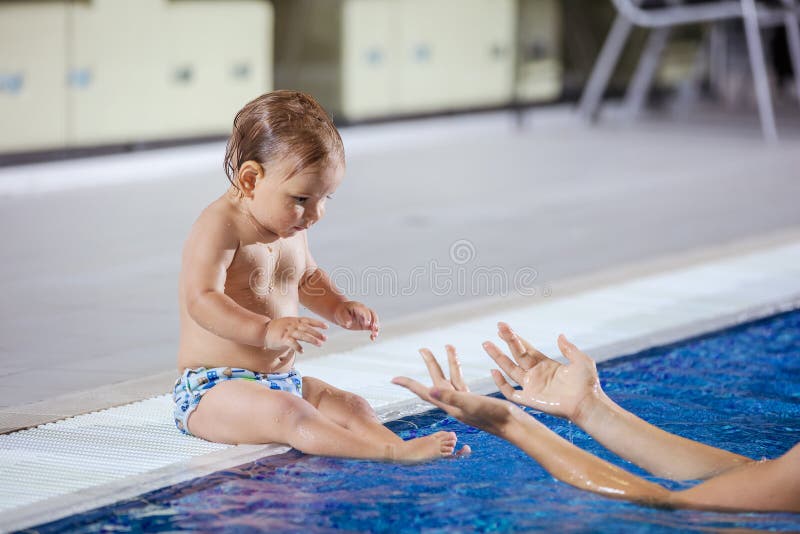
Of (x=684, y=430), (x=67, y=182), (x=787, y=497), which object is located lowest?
(x=67, y=182)

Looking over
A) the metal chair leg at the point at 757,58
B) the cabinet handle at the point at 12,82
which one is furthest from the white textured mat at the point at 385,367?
the metal chair leg at the point at 757,58

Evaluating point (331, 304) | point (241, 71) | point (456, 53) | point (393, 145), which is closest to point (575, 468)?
point (331, 304)

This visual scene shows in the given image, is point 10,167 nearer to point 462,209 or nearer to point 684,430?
point 462,209

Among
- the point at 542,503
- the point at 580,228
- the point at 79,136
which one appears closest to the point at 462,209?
the point at 580,228

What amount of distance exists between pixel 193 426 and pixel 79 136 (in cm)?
470

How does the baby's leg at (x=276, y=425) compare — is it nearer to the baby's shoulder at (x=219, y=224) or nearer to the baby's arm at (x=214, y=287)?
the baby's arm at (x=214, y=287)

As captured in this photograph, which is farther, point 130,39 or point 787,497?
point 130,39

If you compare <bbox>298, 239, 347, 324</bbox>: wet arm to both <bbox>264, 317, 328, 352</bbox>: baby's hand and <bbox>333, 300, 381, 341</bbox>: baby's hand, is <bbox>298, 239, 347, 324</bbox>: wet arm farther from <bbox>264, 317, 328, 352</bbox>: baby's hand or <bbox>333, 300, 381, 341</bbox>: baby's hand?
<bbox>264, 317, 328, 352</bbox>: baby's hand

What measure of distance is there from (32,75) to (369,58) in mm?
2780

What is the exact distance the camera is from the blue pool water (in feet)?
6.92

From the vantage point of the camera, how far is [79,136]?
692 centimetres

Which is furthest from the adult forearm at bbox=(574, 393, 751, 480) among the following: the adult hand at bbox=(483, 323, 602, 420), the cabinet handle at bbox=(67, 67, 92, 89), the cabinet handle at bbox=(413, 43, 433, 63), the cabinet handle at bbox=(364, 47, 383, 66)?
the cabinet handle at bbox=(413, 43, 433, 63)

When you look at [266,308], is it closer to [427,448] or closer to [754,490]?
[427,448]

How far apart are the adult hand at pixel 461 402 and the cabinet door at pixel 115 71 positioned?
16.6ft
